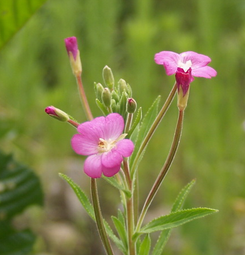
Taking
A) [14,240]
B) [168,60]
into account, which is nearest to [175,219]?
[168,60]

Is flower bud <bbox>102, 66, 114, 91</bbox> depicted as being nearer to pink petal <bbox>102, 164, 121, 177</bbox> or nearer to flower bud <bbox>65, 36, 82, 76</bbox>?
flower bud <bbox>65, 36, 82, 76</bbox>

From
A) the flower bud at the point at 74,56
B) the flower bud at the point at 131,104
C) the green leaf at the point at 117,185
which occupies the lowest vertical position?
the green leaf at the point at 117,185

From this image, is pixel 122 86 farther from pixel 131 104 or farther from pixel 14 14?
pixel 14 14

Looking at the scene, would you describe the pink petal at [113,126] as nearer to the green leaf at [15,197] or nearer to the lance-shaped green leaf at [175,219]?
the lance-shaped green leaf at [175,219]

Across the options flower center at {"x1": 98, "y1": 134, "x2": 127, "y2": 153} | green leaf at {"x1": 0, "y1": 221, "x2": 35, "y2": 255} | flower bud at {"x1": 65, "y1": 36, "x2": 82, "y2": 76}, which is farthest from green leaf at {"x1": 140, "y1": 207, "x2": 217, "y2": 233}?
green leaf at {"x1": 0, "y1": 221, "x2": 35, "y2": 255}

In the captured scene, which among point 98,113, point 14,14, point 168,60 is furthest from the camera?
point 98,113

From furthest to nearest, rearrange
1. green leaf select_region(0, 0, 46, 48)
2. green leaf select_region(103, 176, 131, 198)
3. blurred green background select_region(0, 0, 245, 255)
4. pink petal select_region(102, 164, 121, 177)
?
blurred green background select_region(0, 0, 245, 255) → green leaf select_region(0, 0, 46, 48) → green leaf select_region(103, 176, 131, 198) → pink petal select_region(102, 164, 121, 177)

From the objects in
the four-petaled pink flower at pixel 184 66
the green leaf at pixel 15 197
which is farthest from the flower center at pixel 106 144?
the green leaf at pixel 15 197
